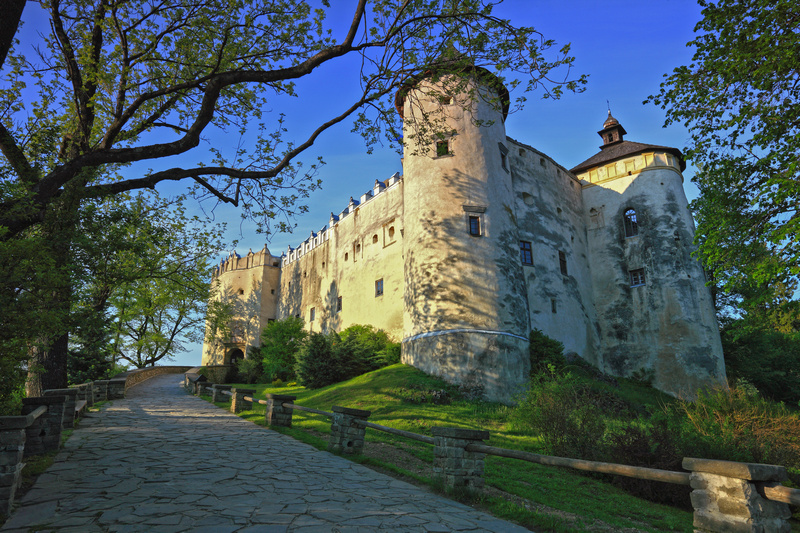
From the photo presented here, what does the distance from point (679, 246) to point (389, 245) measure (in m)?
16.1

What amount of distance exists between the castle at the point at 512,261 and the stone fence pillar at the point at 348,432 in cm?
879

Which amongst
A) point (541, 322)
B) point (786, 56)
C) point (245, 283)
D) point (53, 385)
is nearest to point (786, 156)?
point (786, 56)

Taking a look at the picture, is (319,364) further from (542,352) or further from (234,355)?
(234,355)

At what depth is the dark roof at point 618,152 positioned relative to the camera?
28.1 meters

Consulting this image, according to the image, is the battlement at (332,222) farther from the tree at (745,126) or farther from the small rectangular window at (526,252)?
the tree at (745,126)

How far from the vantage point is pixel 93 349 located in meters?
21.2

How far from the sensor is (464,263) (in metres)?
18.9

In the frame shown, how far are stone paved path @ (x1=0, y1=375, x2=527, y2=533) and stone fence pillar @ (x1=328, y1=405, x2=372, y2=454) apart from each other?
385 millimetres

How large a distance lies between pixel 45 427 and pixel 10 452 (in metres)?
2.99

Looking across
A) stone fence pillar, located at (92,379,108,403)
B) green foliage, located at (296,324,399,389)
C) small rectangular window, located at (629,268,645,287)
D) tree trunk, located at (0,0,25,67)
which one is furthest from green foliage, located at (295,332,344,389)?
small rectangular window, located at (629,268,645,287)

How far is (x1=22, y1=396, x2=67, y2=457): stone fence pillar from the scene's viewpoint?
6.98m

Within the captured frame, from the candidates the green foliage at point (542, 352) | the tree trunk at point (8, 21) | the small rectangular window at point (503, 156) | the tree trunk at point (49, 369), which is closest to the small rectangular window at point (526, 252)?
the small rectangular window at point (503, 156)

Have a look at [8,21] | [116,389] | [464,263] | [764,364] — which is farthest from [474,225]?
[764,364]

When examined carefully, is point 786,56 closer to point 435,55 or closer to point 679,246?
point 435,55
